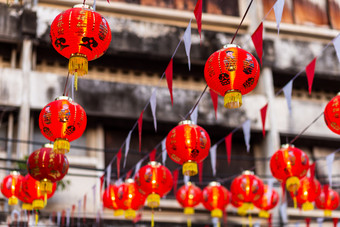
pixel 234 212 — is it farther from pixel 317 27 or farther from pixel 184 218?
pixel 317 27

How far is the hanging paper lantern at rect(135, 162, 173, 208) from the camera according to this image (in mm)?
9570

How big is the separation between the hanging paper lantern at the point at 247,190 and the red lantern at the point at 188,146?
2895 mm

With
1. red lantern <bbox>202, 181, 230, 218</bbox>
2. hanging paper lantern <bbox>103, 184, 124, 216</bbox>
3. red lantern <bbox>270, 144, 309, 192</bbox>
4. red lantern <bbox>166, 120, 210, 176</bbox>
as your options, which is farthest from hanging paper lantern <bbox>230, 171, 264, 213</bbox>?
red lantern <bbox>166, 120, 210, 176</bbox>

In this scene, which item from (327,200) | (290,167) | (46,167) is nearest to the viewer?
(46,167)

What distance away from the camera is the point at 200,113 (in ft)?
51.4

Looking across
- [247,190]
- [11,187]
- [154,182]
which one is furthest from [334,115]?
[11,187]

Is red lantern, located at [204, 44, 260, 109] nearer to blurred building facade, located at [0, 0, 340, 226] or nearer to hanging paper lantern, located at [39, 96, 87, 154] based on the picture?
hanging paper lantern, located at [39, 96, 87, 154]

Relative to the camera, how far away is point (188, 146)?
313 inches

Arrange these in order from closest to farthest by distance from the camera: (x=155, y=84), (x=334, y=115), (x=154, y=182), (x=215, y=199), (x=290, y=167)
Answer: (x=334, y=115), (x=290, y=167), (x=154, y=182), (x=215, y=199), (x=155, y=84)

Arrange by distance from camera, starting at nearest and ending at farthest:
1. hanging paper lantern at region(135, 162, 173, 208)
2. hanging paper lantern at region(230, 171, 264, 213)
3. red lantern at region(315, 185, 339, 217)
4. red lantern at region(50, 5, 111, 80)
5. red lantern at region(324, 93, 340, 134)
→ red lantern at region(50, 5, 111, 80), red lantern at region(324, 93, 340, 134), hanging paper lantern at region(135, 162, 173, 208), hanging paper lantern at region(230, 171, 264, 213), red lantern at region(315, 185, 339, 217)

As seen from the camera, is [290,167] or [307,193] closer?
[290,167]

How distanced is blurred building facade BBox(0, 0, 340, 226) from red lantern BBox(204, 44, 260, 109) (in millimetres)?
7509

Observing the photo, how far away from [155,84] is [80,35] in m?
A: 9.76

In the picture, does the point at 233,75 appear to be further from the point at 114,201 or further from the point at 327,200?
the point at 327,200
